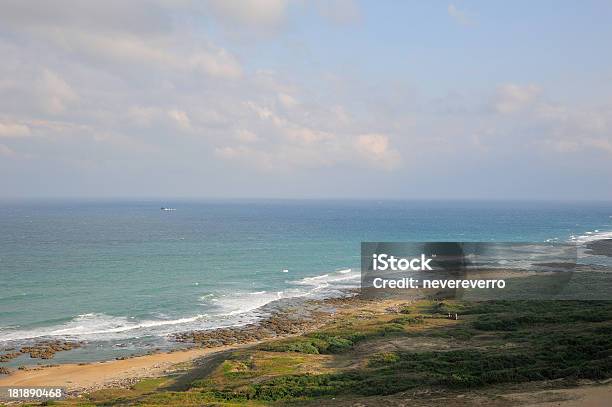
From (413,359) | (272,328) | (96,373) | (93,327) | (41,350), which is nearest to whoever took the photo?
(413,359)

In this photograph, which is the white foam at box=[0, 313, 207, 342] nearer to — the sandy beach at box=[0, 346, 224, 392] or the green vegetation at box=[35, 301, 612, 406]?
the sandy beach at box=[0, 346, 224, 392]

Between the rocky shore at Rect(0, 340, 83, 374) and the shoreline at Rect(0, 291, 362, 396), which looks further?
the rocky shore at Rect(0, 340, 83, 374)

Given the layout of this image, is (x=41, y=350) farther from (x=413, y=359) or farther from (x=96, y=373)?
(x=413, y=359)

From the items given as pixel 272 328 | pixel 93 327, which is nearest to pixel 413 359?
pixel 272 328

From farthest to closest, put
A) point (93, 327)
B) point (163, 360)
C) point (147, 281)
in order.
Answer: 1. point (147, 281)
2. point (93, 327)
3. point (163, 360)

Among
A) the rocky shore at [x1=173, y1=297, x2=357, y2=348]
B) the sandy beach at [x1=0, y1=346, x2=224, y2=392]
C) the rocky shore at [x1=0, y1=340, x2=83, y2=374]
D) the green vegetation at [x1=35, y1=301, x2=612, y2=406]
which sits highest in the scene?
the green vegetation at [x1=35, y1=301, x2=612, y2=406]

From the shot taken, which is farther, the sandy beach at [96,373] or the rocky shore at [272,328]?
the rocky shore at [272,328]

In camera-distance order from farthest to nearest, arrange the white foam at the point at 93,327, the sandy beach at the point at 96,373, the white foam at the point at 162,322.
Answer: the white foam at the point at 162,322 < the white foam at the point at 93,327 < the sandy beach at the point at 96,373

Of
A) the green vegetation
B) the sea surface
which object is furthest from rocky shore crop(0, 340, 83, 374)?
the green vegetation

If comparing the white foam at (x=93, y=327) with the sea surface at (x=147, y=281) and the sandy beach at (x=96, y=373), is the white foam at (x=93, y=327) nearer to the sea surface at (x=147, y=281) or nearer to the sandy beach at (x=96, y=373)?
the sea surface at (x=147, y=281)

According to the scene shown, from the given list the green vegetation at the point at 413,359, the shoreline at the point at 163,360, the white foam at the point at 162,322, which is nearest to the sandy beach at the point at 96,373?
the shoreline at the point at 163,360

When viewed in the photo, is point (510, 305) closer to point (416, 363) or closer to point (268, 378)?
point (416, 363)

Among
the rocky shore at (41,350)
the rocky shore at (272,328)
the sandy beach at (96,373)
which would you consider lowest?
the rocky shore at (272,328)
